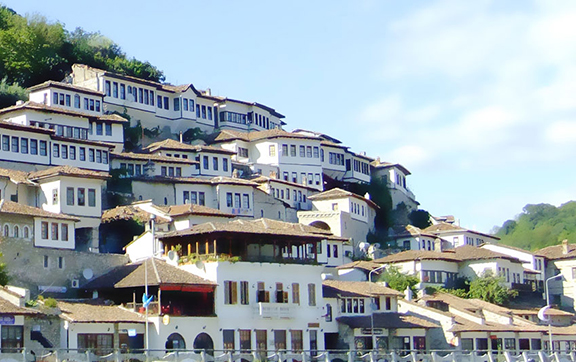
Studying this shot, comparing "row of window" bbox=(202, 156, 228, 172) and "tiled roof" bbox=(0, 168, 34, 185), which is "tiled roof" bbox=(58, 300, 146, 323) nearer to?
"tiled roof" bbox=(0, 168, 34, 185)

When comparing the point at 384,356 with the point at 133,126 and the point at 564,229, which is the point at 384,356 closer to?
the point at 133,126

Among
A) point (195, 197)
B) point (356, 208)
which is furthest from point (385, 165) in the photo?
point (195, 197)

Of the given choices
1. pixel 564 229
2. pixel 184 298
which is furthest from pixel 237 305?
pixel 564 229

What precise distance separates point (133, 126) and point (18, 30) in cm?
1845

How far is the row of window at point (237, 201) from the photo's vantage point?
82.5m

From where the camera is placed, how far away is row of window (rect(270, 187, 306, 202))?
8925 centimetres

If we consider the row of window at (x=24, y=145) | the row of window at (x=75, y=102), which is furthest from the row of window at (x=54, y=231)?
the row of window at (x=75, y=102)

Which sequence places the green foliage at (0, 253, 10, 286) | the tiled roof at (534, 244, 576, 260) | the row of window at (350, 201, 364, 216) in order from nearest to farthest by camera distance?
1. the green foliage at (0, 253, 10, 286)
2. the row of window at (350, 201, 364, 216)
3. the tiled roof at (534, 244, 576, 260)

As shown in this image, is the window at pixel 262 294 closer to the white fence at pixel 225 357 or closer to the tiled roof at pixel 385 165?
the white fence at pixel 225 357

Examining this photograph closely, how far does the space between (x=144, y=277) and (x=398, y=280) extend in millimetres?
28301

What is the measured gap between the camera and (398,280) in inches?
3135

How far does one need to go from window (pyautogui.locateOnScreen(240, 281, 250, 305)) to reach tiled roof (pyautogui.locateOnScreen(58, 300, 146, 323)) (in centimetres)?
680

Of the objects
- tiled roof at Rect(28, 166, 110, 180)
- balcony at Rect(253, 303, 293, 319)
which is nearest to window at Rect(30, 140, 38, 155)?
tiled roof at Rect(28, 166, 110, 180)

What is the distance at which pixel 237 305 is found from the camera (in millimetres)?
59094
